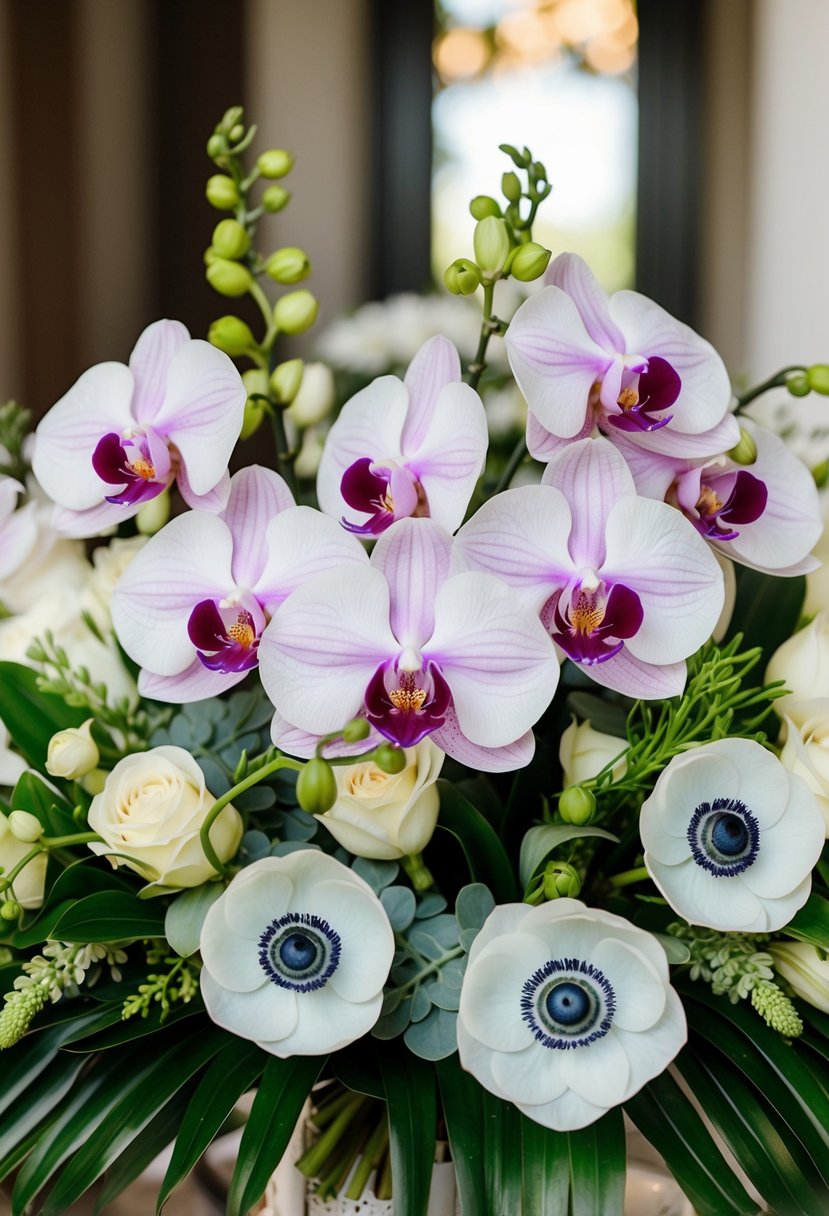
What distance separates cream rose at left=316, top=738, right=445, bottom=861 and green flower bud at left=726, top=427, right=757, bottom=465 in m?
0.16

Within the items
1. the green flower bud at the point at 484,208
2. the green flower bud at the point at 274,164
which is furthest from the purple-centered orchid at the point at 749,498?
the green flower bud at the point at 274,164

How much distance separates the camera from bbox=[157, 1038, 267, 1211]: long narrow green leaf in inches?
13.9

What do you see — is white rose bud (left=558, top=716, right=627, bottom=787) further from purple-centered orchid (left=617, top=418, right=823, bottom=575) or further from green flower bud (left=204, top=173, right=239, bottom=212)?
green flower bud (left=204, top=173, right=239, bottom=212)

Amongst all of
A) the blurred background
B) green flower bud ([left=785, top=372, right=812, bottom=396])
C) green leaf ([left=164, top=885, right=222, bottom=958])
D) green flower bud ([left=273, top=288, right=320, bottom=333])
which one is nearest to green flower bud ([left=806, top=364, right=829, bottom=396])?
green flower bud ([left=785, top=372, right=812, bottom=396])

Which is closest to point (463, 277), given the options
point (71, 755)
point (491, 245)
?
point (491, 245)

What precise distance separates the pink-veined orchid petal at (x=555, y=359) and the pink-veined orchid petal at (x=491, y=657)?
0.07 meters

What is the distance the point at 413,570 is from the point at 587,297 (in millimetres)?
127

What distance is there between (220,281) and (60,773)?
0.71ft

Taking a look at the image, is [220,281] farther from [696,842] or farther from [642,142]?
[642,142]

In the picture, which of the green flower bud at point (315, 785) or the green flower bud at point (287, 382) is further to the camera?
the green flower bud at point (287, 382)

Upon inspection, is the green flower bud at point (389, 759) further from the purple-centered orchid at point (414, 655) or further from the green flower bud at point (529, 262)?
the green flower bud at point (529, 262)

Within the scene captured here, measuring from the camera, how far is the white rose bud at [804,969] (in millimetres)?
374

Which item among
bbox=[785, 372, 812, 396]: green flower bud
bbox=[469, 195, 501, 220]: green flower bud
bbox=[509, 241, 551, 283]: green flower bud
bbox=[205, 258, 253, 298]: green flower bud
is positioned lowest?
bbox=[785, 372, 812, 396]: green flower bud

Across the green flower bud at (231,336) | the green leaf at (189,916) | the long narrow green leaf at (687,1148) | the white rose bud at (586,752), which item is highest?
the green flower bud at (231,336)
